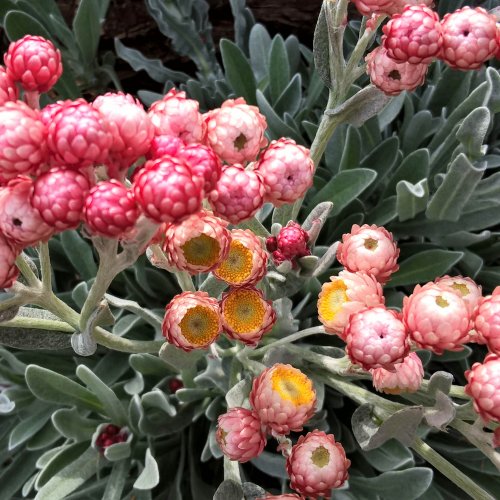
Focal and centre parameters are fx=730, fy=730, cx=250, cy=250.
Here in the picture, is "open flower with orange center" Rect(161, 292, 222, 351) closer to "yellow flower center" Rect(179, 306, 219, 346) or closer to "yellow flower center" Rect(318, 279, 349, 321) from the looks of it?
"yellow flower center" Rect(179, 306, 219, 346)

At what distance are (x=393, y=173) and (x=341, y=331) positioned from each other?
849 mm

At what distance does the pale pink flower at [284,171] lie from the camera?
3.48 ft

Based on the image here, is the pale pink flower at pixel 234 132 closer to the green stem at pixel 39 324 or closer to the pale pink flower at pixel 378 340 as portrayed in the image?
the pale pink flower at pixel 378 340

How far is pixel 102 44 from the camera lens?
8.21ft

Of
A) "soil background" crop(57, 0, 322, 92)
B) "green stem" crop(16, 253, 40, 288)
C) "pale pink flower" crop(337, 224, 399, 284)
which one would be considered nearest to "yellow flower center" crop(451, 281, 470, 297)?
"pale pink flower" crop(337, 224, 399, 284)

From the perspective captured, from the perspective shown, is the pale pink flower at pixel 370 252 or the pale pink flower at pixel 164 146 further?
the pale pink flower at pixel 370 252

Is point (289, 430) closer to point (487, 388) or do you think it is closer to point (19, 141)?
point (487, 388)

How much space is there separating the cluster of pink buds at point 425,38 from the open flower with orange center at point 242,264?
1.11 feet

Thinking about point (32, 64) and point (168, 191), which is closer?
point (168, 191)

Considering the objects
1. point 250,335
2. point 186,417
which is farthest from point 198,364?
point 250,335

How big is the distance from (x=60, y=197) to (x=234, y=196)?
0.76 ft

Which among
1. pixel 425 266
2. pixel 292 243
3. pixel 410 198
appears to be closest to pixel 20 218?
pixel 292 243

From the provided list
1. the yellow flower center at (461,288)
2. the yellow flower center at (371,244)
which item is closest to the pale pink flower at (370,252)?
the yellow flower center at (371,244)

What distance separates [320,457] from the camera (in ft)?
3.72
